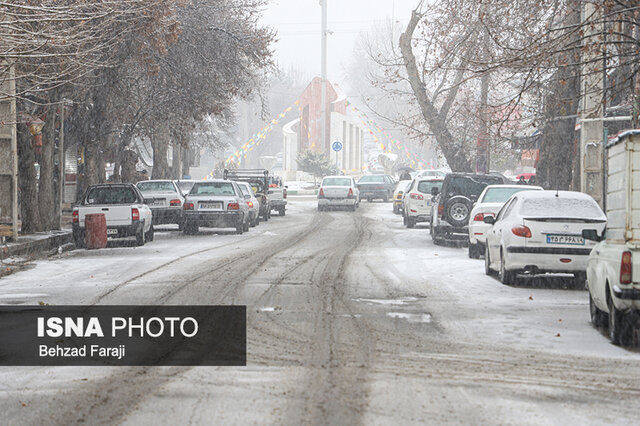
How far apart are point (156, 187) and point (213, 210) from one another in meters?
2.96

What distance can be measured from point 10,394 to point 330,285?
8.18 metres

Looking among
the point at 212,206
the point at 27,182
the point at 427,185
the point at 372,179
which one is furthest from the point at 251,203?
the point at 372,179

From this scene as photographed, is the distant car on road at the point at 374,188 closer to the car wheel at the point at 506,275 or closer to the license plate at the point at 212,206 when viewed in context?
the license plate at the point at 212,206

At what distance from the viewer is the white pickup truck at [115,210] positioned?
23.8 m

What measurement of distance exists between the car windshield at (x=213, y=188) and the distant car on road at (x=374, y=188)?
2750 cm

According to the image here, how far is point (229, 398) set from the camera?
686 centimetres

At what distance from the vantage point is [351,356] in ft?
28.1

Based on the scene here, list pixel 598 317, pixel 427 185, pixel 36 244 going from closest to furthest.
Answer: pixel 598 317
pixel 36 244
pixel 427 185

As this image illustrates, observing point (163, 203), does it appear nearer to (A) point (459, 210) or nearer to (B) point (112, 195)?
(B) point (112, 195)

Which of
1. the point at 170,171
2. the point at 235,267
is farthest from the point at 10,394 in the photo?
the point at 170,171

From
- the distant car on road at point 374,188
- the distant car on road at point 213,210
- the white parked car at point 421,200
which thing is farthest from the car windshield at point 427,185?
the distant car on road at point 374,188

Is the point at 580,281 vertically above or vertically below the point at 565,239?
below

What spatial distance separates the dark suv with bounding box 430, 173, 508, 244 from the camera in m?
24.2

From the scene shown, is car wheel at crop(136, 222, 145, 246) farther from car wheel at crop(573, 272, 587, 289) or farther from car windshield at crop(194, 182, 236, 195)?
car wheel at crop(573, 272, 587, 289)
